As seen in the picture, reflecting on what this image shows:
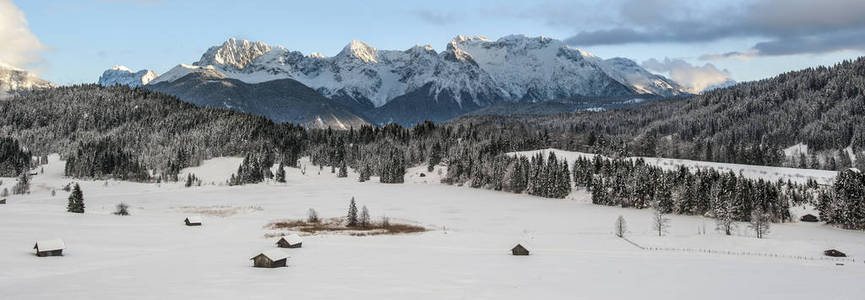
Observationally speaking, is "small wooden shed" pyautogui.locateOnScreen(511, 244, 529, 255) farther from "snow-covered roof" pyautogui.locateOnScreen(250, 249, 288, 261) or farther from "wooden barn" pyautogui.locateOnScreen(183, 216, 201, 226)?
"wooden barn" pyautogui.locateOnScreen(183, 216, 201, 226)

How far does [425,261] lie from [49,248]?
45207 millimetres

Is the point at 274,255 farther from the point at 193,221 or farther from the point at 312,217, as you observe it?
the point at 312,217

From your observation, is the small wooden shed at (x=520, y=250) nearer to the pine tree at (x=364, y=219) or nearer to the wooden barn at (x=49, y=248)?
the pine tree at (x=364, y=219)

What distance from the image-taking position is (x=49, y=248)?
7794 cm

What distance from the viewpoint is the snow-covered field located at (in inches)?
2373

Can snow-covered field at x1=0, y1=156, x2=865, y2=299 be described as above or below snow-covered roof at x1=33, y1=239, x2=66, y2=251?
below

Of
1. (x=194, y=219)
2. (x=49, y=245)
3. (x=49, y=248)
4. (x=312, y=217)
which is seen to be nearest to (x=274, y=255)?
(x=49, y=248)

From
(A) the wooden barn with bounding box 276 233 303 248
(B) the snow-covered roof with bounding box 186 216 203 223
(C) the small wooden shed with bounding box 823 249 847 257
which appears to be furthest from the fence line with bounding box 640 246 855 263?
(B) the snow-covered roof with bounding box 186 216 203 223

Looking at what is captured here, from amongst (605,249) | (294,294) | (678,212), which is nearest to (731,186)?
(678,212)

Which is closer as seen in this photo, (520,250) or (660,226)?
(520,250)

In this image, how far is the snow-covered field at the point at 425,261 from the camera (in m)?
60.3

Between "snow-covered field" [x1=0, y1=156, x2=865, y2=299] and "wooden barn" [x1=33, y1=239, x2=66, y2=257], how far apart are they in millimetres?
1059

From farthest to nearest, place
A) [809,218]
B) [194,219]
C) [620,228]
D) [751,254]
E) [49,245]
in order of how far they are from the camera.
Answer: [809,218] → [194,219] → [620,228] → [751,254] → [49,245]

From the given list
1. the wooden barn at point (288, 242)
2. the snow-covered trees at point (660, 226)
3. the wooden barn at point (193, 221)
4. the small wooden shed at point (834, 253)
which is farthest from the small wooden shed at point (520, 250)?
the wooden barn at point (193, 221)
